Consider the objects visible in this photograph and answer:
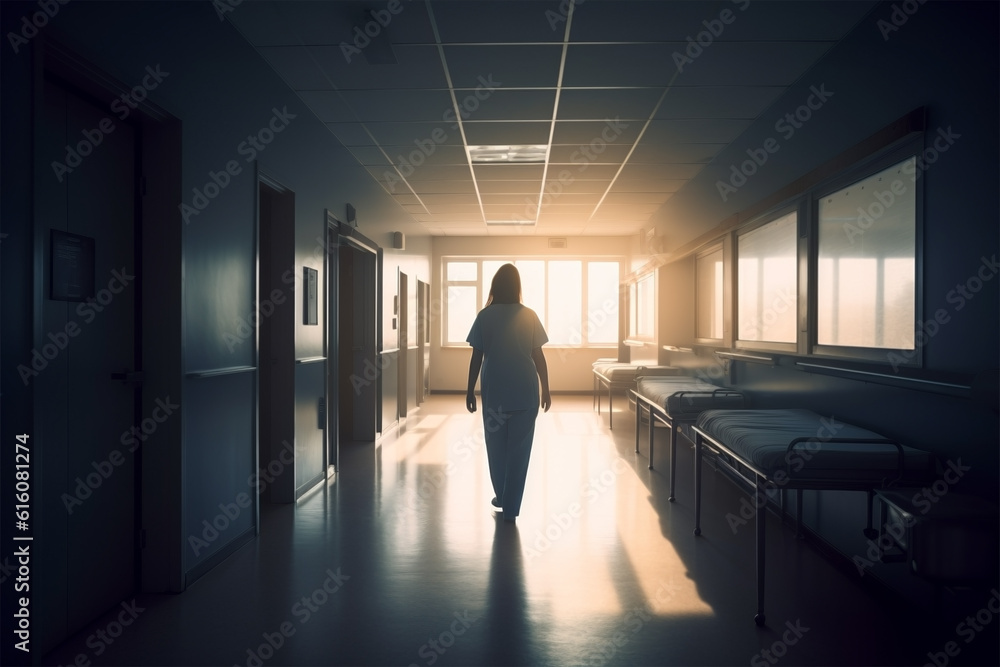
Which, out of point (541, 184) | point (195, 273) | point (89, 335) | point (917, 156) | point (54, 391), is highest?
point (541, 184)

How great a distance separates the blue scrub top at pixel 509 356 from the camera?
3.79m

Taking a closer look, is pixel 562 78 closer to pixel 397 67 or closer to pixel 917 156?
pixel 397 67

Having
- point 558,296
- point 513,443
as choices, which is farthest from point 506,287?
point 558,296

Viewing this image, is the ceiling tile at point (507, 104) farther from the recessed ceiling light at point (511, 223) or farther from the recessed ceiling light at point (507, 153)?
the recessed ceiling light at point (511, 223)

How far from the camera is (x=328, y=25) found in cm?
331

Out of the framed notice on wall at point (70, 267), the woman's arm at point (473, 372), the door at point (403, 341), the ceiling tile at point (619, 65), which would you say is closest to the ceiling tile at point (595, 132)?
the ceiling tile at point (619, 65)

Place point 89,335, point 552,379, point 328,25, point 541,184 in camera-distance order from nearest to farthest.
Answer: point 89,335, point 328,25, point 541,184, point 552,379

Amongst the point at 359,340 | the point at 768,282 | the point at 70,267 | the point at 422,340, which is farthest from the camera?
the point at 422,340

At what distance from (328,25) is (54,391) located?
7.44ft

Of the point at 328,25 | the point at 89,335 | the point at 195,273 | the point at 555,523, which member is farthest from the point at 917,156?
the point at 89,335

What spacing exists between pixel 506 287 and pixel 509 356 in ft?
1.45

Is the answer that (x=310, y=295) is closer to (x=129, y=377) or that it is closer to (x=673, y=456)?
(x=129, y=377)

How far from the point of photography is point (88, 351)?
2.39 metres

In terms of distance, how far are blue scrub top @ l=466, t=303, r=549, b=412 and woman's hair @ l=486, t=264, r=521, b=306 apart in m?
0.04
